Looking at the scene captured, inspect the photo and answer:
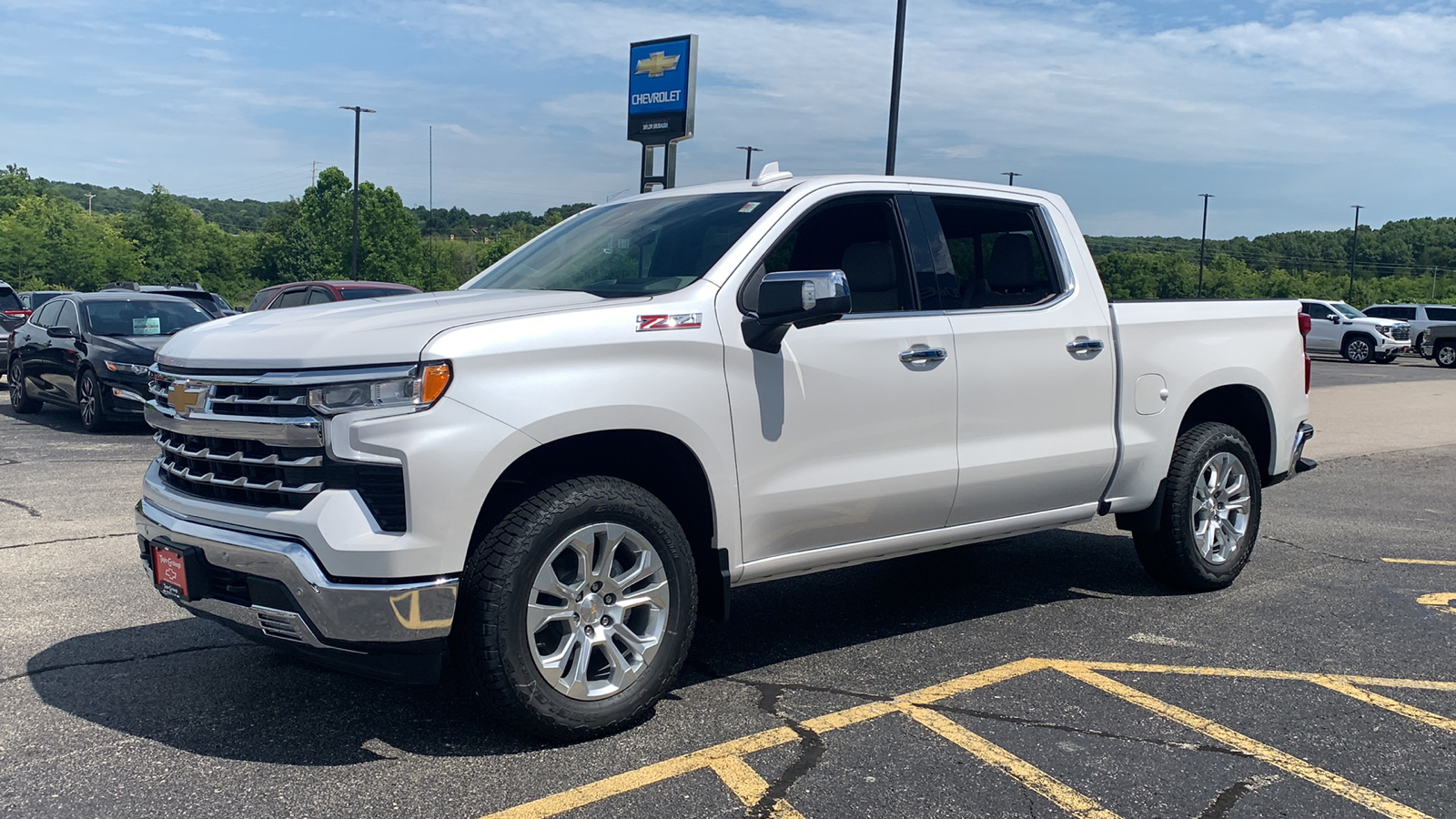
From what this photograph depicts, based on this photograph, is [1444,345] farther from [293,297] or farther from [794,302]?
[794,302]

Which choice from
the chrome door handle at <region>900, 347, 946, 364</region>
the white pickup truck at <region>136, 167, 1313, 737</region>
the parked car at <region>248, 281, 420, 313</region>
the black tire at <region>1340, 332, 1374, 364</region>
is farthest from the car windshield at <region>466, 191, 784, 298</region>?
the black tire at <region>1340, 332, 1374, 364</region>

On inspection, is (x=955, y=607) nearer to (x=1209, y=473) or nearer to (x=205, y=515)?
(x=1209, y=473)

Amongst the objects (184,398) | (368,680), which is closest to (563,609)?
(368,680)

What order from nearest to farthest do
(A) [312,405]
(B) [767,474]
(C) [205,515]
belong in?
(A) [312,405], (C) [205,515], (B) [767,474]

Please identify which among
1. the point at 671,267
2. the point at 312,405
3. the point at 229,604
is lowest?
the point at 229,604

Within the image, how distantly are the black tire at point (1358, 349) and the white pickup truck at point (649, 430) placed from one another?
34403 mm

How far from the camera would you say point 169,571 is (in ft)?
12.5

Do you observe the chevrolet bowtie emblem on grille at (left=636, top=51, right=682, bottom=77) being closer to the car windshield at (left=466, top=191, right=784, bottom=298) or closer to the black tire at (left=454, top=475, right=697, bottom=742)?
the car windshield at (left=466, top=191, right=784, bottom=298)

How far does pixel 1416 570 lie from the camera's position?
660 cm

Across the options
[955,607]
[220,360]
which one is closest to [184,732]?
[220,360]

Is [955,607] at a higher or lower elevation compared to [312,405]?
lower

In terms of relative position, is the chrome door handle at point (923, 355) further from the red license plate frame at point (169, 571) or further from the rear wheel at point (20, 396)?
the rear wheel at point (20, 396)

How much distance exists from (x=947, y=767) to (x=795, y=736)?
1.73 feet

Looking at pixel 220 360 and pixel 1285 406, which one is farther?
pixel 1285 406
